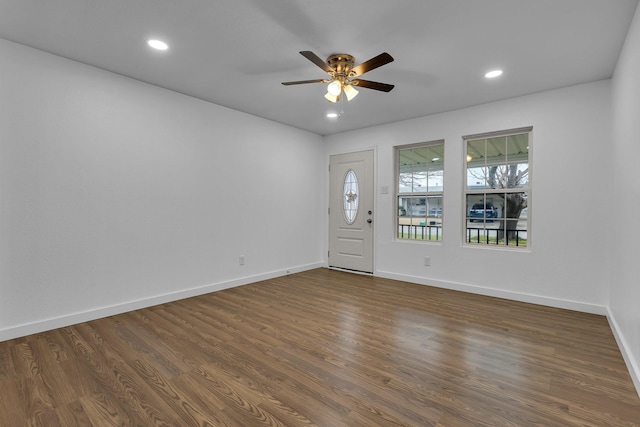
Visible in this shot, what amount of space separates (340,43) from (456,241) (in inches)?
122

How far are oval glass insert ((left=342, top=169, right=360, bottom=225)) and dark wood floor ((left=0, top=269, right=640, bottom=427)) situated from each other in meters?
2.33

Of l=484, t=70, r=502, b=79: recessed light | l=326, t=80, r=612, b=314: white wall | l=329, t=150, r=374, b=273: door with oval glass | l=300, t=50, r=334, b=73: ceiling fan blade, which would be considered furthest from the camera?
l=329, t=150, r=374, b=273: door with oval glass

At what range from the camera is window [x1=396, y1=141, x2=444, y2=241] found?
4.73 meters

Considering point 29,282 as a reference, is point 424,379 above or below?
below

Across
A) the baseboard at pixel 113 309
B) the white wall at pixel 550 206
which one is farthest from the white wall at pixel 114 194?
the white wall at pixel 550 206

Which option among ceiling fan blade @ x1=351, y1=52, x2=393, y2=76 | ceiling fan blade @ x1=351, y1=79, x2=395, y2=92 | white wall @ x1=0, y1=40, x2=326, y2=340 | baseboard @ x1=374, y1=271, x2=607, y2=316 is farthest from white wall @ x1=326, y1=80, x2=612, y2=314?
white wall @ x1=0, y1=40, x2=326, y2=340

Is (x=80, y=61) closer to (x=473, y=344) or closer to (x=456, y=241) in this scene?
(x=473, y=344)

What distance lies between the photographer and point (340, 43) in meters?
2.63

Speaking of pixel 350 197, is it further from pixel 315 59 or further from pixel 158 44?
pixel 158 44

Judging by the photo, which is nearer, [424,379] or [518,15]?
[424,379]

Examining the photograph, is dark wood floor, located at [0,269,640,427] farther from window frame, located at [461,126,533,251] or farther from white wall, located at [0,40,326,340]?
window frame, located at [461,126,533,251]

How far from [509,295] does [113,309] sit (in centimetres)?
465

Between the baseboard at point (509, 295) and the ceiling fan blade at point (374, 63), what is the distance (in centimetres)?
320

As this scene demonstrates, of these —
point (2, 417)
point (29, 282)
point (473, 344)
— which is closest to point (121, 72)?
point (29, 282)
